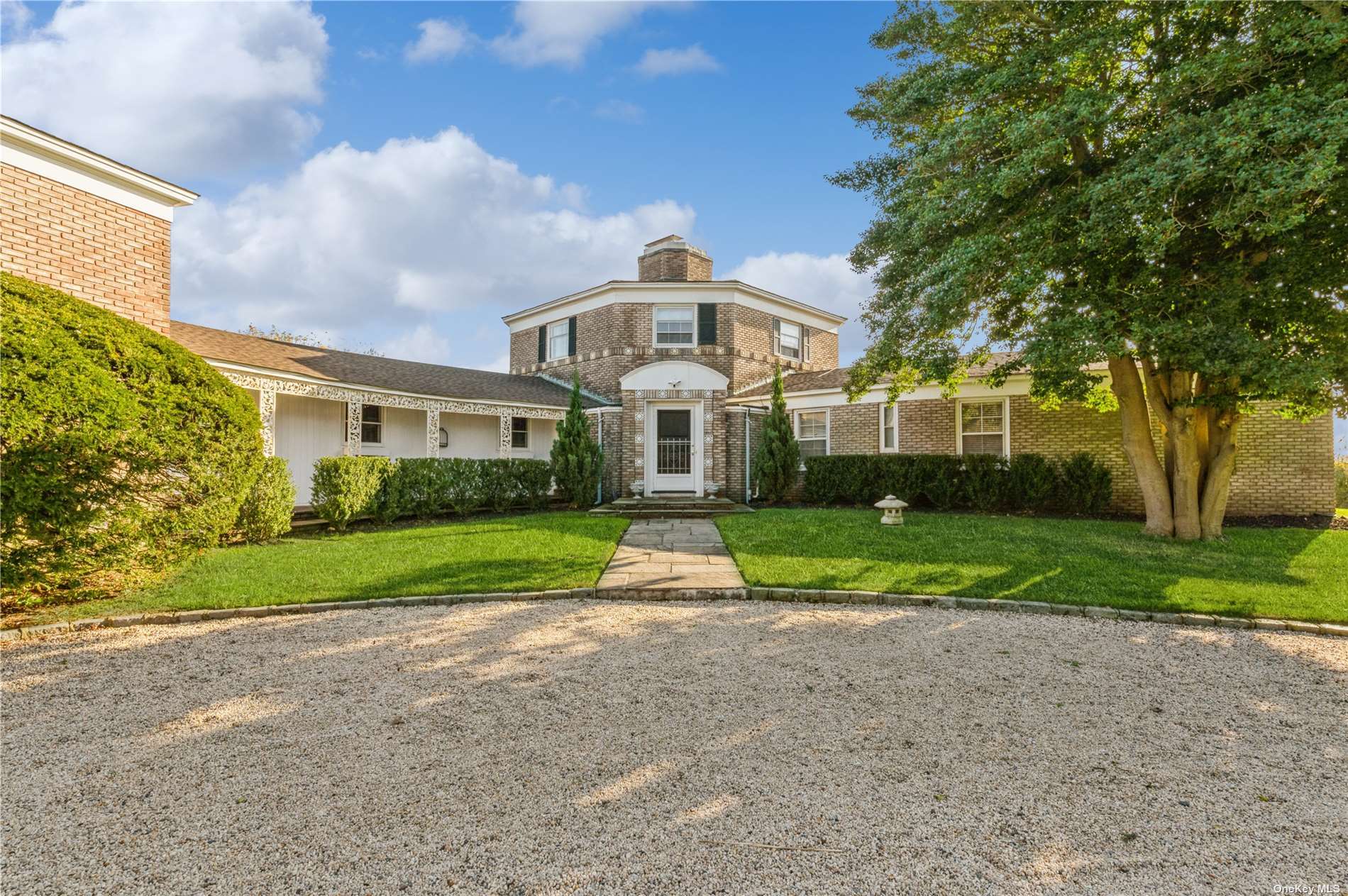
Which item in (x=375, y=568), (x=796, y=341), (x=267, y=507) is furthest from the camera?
(x=796, y=341)

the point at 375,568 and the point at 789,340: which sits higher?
the point at 789,340

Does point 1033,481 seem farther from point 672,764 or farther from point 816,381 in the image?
point 672,764

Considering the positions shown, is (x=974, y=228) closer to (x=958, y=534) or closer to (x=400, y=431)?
(x=958, y=534)

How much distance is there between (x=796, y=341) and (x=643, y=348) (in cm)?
541

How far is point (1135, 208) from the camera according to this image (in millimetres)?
6676

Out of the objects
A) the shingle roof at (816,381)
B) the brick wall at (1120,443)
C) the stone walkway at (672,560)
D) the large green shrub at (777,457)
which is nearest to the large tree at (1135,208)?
the brick wall at (1120,443)

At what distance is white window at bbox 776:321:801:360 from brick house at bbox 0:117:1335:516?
0.05 metres

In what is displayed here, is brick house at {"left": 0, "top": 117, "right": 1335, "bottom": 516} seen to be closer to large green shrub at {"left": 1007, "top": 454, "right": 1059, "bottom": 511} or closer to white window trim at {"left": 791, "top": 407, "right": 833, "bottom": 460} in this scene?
white window trim at {"left": 791, "top": 407, "right": 833, "bottom": 460}

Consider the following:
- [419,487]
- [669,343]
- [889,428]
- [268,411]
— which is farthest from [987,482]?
[268,411]

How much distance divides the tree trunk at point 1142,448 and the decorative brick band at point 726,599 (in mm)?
4369

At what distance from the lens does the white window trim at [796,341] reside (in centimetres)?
1880

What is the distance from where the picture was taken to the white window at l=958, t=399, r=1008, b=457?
13701mm

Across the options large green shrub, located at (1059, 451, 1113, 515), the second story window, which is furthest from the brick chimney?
large green shrub, located at (1059, 451, 1113, 515)

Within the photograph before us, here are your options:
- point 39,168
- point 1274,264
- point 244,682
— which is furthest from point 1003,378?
point 39,168
